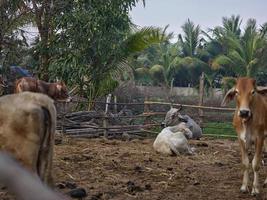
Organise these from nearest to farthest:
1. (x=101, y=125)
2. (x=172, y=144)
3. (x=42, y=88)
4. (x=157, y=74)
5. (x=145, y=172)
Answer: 1. (x=145, y=172)
2. (x=172, y=144)
3. (x=42, y=88)
4. (x=101, y=125)
5. (x=157, y=74)

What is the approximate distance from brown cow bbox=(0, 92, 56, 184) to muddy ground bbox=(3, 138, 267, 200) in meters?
1.35

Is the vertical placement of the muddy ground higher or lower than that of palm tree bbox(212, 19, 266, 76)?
lower

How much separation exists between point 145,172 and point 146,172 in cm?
2

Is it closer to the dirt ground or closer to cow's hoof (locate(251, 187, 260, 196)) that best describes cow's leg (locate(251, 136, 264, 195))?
cow's hoof (locate(251, 187, 260, 196))

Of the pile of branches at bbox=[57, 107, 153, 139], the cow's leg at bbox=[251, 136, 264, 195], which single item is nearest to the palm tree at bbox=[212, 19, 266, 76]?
the pile of branches at bbox=[57, 107, 153, 139]

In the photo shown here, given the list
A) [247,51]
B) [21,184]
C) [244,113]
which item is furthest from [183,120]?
[21,184]

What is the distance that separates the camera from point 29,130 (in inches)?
171

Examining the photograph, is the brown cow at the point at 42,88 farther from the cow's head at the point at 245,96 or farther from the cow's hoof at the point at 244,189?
the cow's hoof at the point at 244,189

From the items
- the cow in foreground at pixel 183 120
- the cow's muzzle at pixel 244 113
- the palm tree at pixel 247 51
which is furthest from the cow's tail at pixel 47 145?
the palm tree at pixel 247 51

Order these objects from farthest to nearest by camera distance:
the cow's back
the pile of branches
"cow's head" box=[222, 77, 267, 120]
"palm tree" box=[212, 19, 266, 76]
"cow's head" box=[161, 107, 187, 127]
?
"palm tree" box=[212, 19, 266, 76] → "cow's head" box=[161, 107, 187, 127] → the pile of branches → the cow's back → "cow's head" box=[222, 77, 267, 120]

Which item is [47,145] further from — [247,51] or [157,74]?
[157,74]

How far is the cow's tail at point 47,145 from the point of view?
4.33 meters

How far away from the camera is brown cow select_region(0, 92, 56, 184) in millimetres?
4309

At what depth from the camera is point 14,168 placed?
894mm
